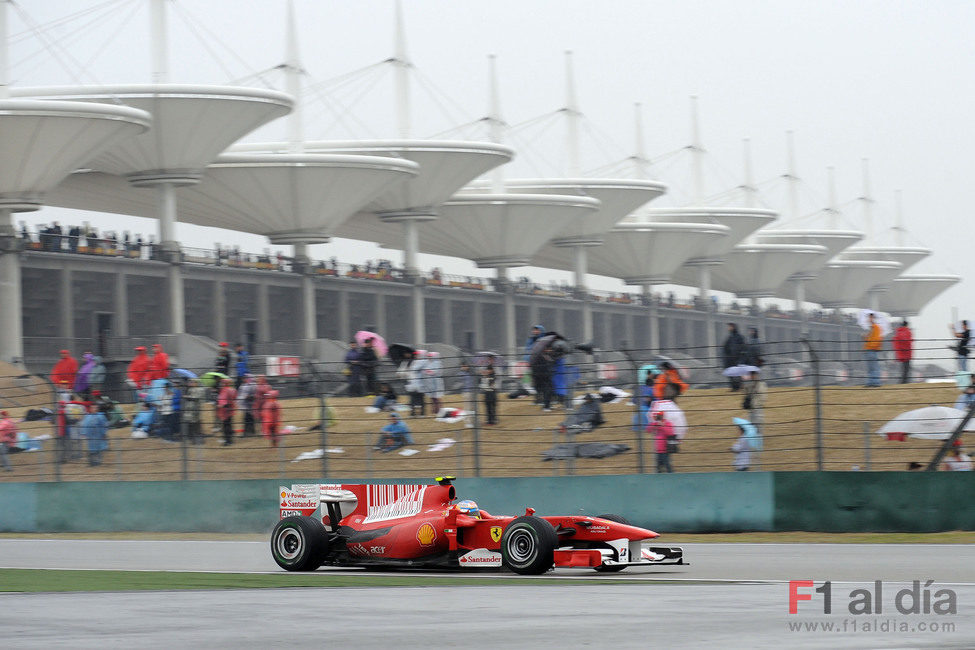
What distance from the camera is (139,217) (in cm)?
6900

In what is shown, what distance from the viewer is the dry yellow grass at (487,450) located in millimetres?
17875

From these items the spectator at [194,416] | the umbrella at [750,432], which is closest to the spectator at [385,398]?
the spectator at [194,416]

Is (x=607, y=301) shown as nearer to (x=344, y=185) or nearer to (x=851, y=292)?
(x=344, y=185)

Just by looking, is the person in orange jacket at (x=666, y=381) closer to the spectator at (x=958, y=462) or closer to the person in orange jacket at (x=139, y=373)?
the spectator at (x=958, y=462)

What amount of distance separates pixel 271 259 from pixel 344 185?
5191 mm

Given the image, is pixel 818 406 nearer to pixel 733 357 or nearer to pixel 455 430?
pixel 455 430

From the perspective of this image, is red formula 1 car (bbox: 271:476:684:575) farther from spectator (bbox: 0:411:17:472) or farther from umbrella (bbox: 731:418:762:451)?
spectator (bbox: 0:411:17:472)

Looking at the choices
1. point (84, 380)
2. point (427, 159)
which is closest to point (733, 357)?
point (84, 380)

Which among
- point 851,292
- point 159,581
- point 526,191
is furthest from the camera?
point 851,292

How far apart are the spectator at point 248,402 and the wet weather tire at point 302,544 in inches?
287

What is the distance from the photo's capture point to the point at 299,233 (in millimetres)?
60000

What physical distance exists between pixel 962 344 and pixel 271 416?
9.43 metres

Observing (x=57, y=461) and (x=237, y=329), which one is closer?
(x=57, y=461)

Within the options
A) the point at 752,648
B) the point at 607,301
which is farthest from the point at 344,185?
the point at 752,648
